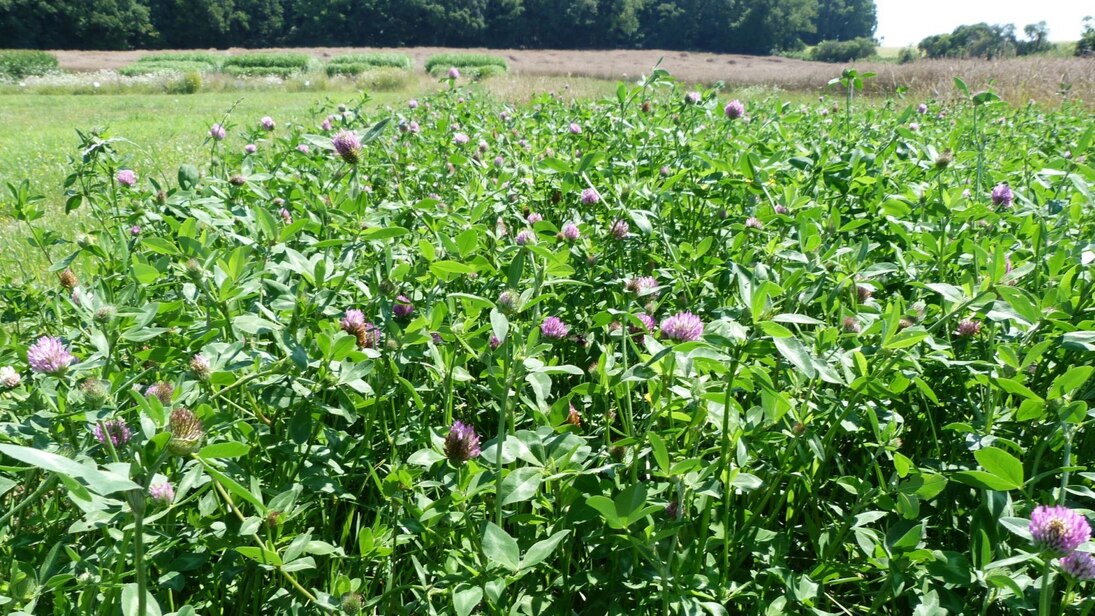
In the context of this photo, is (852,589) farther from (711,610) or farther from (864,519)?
(711,610)

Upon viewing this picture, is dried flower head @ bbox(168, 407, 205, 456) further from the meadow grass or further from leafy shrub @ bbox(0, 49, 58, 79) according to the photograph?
leafy shrub @ bbox(0, 49, 58, 79)

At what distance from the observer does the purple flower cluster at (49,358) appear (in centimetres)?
96

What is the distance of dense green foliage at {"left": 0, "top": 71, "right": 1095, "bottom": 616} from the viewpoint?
A: 793 millimetres

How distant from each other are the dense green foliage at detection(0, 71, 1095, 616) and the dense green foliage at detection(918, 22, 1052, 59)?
10.4 meters

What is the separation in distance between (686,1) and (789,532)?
55.0 meters

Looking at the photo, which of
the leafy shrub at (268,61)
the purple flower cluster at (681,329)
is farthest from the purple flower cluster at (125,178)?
the leafy shrub at (268,61)

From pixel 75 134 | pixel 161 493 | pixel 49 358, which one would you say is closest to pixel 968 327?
pixel 161 493

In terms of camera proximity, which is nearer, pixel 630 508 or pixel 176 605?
pixel 630 508

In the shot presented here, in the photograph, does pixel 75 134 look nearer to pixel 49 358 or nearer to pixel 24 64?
pixel 49 358

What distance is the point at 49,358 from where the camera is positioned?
97cm

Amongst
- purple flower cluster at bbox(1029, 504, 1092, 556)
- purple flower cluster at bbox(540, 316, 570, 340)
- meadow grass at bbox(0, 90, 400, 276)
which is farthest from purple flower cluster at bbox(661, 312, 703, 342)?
meadow grass at bbox(0, 90, 400, 276)

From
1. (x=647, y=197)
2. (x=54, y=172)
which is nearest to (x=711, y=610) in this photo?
(x=647, y=197)

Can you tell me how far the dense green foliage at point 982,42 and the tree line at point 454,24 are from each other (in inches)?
641

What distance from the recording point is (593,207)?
1.84 m
